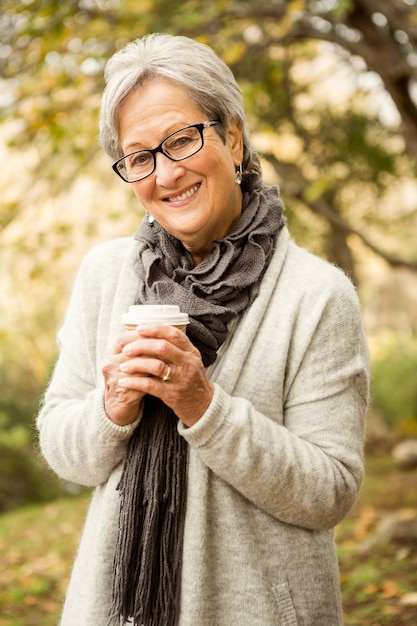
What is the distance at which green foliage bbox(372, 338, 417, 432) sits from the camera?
35.1 feet

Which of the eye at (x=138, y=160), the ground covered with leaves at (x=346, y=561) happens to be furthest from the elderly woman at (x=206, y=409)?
the ground covered with leaves at (x=346, y=561)

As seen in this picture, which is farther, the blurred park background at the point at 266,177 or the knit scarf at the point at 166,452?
the blurred park background at the point at 266,177

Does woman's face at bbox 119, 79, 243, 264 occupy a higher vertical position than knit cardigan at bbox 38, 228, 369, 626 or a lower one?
higher

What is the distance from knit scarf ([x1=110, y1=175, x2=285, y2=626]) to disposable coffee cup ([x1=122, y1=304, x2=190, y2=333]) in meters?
0.17

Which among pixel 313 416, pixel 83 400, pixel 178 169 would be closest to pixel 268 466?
pixel 313 416

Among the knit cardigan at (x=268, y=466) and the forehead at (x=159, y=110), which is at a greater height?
the forehead at (x=159, y=110)

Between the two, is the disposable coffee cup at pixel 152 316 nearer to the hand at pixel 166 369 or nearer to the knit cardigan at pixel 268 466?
the hand at pixel 166 369

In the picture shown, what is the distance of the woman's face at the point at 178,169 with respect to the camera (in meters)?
1.81

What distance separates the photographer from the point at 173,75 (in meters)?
1.79

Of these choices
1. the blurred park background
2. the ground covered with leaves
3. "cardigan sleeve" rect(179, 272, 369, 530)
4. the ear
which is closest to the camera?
"cardigan sleeve" rect(179, 272, 369, 530)

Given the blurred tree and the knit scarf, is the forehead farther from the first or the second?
the blurred tree

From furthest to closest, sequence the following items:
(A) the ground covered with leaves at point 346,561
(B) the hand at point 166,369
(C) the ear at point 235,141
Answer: (A) the ground covered with leaves at point 346,561, (C) the ear at point 235,141, (B) the hand at point 166,369

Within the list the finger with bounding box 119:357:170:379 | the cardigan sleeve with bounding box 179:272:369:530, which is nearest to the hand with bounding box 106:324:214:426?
the finger with bounding box 119:357:170:379

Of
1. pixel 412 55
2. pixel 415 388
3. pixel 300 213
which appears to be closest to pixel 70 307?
pixel 412 55
